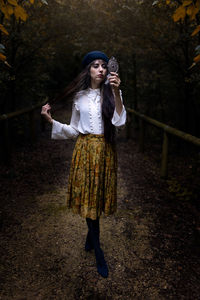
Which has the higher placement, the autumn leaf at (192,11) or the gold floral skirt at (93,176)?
the autumn leaf at (192,11)

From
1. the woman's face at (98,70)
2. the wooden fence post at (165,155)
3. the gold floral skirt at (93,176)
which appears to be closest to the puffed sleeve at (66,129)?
the gold floral skirt at (93,176)

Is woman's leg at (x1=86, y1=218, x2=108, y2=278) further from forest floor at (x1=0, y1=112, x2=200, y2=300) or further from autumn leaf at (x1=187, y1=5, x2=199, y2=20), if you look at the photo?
autumn leaf at (x1=187, y1=5, x2=199, y2=20)

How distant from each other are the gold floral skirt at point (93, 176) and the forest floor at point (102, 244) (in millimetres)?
641

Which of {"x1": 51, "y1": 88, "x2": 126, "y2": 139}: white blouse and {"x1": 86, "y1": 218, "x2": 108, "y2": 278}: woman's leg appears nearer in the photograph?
{"x1": 51, "y1": 88, "x2": 126, "y2": 139}: white blouse

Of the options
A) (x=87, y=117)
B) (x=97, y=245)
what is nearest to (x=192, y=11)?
(x=87, y=117)

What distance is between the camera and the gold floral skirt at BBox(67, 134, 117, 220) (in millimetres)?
2260

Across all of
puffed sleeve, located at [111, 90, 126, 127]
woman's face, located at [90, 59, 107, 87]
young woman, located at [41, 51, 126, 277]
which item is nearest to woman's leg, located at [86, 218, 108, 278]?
young woman, located at [41, 51, 126, 277]

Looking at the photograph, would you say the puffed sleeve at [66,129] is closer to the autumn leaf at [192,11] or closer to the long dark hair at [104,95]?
the long dark hair at [104,95]

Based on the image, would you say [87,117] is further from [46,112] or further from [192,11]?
[192,11]

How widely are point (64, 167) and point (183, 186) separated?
243 cm

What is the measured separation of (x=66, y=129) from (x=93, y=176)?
49 centimetres

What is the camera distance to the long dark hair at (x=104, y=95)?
2.19 metres

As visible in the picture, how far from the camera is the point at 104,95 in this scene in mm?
2246

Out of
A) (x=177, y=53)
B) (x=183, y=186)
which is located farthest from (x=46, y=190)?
(x=177, y=53)
